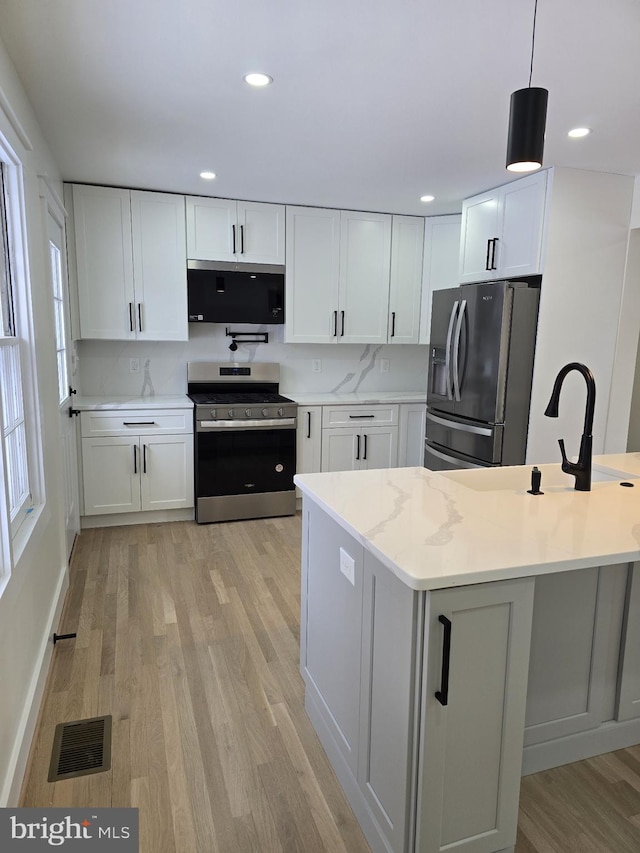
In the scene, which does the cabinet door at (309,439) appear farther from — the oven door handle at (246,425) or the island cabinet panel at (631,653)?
the island cabinet panel at (631,653)

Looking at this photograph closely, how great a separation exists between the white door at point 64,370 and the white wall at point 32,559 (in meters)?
0.27

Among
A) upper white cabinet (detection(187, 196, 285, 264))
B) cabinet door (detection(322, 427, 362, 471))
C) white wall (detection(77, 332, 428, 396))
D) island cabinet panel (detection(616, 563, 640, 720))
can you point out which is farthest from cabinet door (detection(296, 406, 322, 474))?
island cabinet panel (detection(616, 563, 640, 720))

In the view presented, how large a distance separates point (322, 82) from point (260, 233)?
→ 2223mm

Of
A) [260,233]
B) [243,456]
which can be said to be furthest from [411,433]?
[260,233]

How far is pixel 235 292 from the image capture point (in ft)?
14.8

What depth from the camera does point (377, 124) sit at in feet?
9.12

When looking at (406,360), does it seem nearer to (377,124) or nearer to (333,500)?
(377,124)

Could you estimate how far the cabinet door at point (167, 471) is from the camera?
4.23m

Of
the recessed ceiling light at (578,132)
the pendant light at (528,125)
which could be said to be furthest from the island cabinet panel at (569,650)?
the recessed ceiling light at (578,132)

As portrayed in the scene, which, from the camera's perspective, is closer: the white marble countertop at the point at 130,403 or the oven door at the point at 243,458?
the white marble countertop at the point at 130,403

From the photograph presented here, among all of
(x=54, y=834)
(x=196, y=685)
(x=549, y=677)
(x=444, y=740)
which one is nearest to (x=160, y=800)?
(x=54, y=834)

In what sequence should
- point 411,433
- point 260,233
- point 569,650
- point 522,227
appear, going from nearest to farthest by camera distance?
point 569,650, point 522,227, point 260,233, point 411,433

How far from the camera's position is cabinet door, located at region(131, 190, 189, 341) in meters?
4.19

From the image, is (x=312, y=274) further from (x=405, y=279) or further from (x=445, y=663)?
(x=445, y=663)
